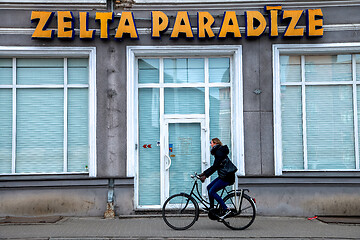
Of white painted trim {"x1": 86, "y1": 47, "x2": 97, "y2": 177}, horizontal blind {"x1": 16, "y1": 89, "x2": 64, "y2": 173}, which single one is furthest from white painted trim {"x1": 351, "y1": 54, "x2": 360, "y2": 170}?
horizontal blind {"x1": 16, "y1": 89, "x2": 64, "y2": 173}

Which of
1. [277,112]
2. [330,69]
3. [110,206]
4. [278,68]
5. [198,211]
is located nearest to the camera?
[198,211]

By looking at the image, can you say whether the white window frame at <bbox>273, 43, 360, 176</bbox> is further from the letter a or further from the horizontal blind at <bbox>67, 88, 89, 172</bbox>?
the horizontal blind at <bbox>67, 88, 89, 172</bbox>

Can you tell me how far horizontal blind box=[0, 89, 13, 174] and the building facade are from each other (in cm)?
2

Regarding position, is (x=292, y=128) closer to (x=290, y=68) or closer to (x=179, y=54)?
(x=290, y=68)

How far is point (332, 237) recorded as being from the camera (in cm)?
826

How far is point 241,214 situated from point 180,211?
1.18 m

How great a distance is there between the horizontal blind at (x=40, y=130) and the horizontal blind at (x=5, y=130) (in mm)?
179

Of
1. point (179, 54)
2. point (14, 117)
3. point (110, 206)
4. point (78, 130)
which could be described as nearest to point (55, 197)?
point (110, 206)

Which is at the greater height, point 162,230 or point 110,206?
point 110,206

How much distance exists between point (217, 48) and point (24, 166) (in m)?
5.19

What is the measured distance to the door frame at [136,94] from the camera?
10453mm

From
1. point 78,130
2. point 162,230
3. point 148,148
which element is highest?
point 78,130

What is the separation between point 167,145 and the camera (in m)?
10.8

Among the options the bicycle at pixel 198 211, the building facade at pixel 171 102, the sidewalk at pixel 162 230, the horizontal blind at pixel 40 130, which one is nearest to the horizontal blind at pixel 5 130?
the building facade at pixel 171 102
